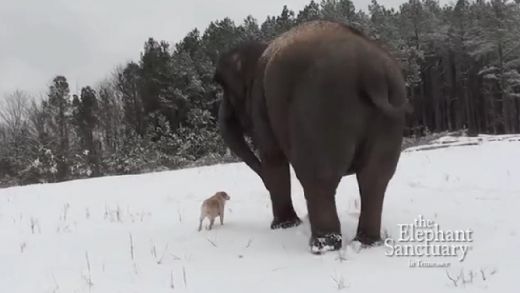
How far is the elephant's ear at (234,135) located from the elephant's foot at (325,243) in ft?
6.04

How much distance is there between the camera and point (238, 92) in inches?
283

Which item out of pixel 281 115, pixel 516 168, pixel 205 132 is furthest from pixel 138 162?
pixel 281 115

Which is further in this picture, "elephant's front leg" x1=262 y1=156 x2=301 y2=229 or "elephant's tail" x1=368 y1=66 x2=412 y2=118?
"elephant's front leg" x1=262 y1=156 x2=301 y2=229

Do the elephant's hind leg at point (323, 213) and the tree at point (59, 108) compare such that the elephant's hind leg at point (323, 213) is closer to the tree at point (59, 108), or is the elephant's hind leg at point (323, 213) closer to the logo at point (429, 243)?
the logo at point (429, 243)

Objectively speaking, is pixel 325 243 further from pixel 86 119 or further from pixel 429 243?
pixel 86 119

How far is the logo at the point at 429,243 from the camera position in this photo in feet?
17.0

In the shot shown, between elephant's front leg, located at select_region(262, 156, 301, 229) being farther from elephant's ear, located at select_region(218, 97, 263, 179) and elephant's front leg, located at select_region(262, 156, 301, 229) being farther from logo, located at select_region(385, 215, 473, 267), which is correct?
logo, located at select_region(385, 215, 473, 267)

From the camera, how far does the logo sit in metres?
5.17

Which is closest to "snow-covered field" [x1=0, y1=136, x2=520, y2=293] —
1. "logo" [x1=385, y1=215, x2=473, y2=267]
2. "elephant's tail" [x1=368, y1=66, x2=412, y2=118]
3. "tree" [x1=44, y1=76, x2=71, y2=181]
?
"logo" [x1=385, y1=215, x2=473, y2=267]

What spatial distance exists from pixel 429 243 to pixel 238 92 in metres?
2.94

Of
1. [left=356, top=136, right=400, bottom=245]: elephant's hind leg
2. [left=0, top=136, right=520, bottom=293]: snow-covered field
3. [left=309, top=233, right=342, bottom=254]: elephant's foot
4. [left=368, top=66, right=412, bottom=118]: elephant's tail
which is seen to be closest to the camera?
[left=0, top=136, right=520, bottom=293]: snow-covered field

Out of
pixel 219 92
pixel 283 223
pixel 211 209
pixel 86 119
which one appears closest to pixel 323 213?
pixel 283 223

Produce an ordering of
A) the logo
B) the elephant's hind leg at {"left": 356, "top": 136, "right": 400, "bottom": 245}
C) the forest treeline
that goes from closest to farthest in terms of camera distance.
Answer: the logo, the elephant's hind leg at {"left": 356, "top": 136, "right": 400, "bottom": 245}, the forest treeline

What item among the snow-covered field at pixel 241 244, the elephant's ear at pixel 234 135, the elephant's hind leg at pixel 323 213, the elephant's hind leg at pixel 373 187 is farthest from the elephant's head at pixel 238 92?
the elephant's hind leg at pixel 373 187
